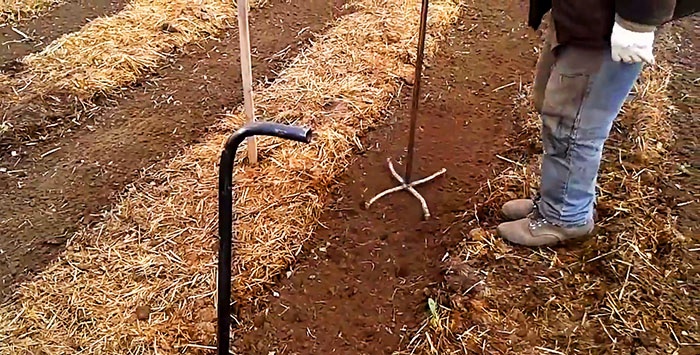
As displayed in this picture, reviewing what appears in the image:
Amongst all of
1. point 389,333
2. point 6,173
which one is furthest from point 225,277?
point 6,173

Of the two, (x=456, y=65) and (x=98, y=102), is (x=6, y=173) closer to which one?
(x=98, y=102)

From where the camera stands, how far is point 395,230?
269 cm

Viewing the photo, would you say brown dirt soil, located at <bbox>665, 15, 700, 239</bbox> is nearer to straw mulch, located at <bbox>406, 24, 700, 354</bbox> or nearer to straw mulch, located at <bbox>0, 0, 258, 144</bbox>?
straw mulch, located at <bbox>406, 24, 700, 354</bbox>

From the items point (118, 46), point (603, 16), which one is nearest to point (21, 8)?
point (118, 46)

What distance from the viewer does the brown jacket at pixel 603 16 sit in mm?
1852

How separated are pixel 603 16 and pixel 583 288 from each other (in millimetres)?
963

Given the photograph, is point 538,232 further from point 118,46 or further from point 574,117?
point 118,46

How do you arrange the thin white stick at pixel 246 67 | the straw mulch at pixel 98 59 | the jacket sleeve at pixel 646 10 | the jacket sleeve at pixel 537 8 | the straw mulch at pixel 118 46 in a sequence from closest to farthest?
the jacket sleeve at pixel 646 10 → the jacket sleeve at pixel 537 8 → the thin white stick at pixel 246 67 → the straw mulch at pixel 98 59 → the straw mulch at pixel 118 46

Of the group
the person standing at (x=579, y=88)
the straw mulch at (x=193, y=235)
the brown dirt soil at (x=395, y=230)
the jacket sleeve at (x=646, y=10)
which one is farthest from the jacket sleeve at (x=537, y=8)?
the straw mulch at (x=193, y=235)

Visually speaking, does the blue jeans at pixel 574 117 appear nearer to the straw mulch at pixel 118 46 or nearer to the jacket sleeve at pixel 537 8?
the jacket sleeve at pixel 537 8

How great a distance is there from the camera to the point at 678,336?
2240 mm

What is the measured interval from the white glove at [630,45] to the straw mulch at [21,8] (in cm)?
333

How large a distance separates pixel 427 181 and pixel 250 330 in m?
1.03

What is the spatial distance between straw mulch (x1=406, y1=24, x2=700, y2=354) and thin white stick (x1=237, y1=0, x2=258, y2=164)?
965mm
